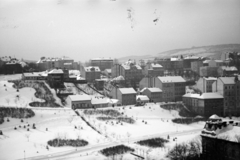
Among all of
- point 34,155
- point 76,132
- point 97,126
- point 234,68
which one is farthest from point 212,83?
point 34,155

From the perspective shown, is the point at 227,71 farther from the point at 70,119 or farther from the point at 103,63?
the point at 103,63

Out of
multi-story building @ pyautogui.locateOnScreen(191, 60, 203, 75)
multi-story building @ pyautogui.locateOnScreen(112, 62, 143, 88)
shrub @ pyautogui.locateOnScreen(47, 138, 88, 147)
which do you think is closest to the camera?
shrub @ pyautogui.locateOnScreen(47, 138, 88, 147)

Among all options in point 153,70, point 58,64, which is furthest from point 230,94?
point 58,64

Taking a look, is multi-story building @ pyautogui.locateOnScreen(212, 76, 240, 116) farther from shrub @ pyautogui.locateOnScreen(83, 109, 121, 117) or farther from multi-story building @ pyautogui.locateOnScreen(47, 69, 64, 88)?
multi-story building @ pyautogui.locateOnScreen(47, 69, 64, 88)

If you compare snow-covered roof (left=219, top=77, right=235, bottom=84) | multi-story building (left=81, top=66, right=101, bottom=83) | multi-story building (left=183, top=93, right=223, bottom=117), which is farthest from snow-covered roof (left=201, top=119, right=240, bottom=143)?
multi-story building (left=81, top=66, right=101, bottom=83)

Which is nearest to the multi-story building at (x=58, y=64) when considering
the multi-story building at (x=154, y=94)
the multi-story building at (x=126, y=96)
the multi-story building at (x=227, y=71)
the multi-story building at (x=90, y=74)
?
the multi-story building at (x=90, y=74)

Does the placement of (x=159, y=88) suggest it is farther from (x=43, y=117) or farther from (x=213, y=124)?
(x=213, y=124)
